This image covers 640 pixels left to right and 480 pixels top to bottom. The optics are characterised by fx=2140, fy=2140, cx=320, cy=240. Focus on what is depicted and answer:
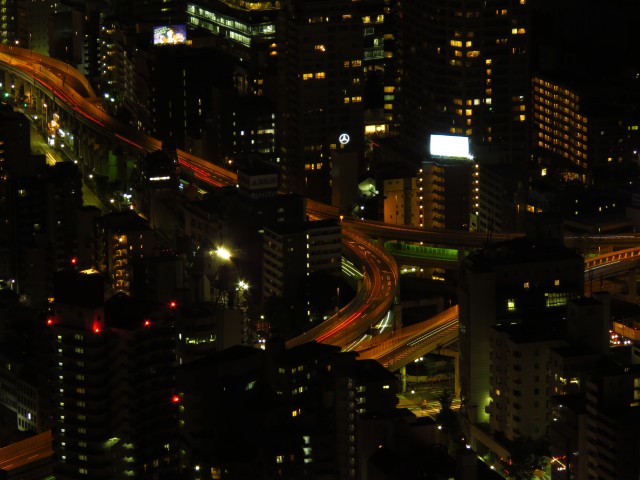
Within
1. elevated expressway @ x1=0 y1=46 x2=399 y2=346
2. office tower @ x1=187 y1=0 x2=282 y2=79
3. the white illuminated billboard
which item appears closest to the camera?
elevated expressway @ x1=0 y1=46 x2=399 y2=346

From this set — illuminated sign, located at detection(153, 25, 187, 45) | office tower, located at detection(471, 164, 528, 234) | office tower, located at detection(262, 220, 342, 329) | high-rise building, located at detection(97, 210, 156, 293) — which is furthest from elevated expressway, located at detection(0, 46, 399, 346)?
high-rise building, located at detection(97, 210, 156, 293)

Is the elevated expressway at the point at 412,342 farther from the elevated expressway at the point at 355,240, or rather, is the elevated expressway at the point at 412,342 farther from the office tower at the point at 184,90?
the office tower at the point at 184,90

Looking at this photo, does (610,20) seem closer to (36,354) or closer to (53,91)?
(53,91)

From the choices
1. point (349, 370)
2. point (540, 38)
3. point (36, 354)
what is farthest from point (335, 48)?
point (349, 370)

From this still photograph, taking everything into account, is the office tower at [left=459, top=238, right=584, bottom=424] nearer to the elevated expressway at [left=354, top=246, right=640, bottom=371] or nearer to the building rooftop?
the building rooftop

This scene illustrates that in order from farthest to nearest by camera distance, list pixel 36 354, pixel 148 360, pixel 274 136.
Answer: pixel 274 136 → pixel 36 354 → pixel 148 360

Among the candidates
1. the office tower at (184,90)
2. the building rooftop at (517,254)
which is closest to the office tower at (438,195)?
the office tower at (184,90)
